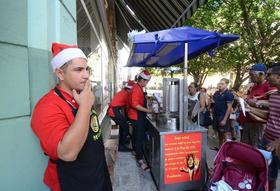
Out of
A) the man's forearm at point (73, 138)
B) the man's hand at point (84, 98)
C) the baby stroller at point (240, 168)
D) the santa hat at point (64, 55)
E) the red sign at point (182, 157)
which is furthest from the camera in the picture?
the red sign at point (182, 157)

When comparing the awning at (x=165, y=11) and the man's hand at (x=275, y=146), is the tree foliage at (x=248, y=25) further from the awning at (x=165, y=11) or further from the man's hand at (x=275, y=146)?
the man's hand at (x=275, y=146)

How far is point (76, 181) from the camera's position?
161cm

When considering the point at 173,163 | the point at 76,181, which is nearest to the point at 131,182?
the point at 173,163

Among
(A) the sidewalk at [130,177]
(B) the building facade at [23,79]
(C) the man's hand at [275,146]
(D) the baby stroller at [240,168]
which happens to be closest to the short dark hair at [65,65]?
(B) the building facade at [23,79]

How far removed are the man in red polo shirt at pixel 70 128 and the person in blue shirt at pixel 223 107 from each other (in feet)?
15.9

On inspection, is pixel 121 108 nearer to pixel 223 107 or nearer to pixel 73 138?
pixel 223 107

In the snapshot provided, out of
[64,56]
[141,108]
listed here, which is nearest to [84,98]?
[64,56]

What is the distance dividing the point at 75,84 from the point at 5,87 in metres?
0.39

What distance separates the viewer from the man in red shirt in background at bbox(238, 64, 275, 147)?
14.7 ft

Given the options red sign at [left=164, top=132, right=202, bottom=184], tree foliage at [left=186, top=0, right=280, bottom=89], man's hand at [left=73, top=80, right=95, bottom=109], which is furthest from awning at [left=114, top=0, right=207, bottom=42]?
tree foliage at [left=186, top=0, right=280, bottom=89]

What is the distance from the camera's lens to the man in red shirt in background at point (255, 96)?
4.47 m

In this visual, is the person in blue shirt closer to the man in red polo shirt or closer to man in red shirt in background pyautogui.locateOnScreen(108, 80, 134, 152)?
man in red shirt in background pyautogui.locateOnScreen(108, 80, 134, 152)

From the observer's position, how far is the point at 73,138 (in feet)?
4.39

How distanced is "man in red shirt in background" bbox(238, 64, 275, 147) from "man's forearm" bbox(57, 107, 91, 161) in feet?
11.3
